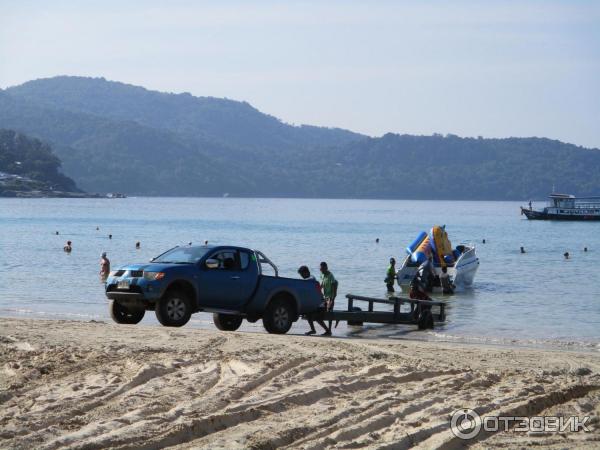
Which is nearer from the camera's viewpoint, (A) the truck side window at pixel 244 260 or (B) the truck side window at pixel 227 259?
(B) the truck side window at pixel 227 259

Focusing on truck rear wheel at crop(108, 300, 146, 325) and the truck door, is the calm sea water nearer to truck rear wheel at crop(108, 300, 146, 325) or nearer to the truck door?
the truck door

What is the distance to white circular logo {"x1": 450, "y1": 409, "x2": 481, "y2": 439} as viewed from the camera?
360 inches

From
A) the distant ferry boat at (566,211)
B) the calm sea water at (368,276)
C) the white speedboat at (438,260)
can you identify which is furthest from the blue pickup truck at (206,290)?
the distant ferry boat at (566,211)

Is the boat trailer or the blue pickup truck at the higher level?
the blue pickup truck

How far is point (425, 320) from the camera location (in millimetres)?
21688

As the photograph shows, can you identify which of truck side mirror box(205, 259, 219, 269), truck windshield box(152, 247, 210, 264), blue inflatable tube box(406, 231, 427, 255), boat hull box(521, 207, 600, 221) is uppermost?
boat hull box(521, 207, 600, 221)

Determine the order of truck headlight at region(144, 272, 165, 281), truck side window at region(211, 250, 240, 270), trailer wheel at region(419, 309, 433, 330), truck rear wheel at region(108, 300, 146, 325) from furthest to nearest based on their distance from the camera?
1. trailer wheel at region(419, 309, 433, 330)
2. truck rear wheel at region(108, 300, 146, 325)
3. truck side window at region(211, 250, 240, 270)
4. truck headlight at region(144, 272, 165, 281)

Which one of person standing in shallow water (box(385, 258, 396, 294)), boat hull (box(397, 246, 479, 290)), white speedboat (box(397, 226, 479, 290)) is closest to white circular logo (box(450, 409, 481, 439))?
person standing in shallow water (box(385, 258, 396, 294))

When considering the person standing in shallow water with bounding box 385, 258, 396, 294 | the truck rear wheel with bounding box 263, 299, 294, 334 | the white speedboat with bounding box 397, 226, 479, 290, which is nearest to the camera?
the truck rear wheel with bounding box 263, 299, 294, 334

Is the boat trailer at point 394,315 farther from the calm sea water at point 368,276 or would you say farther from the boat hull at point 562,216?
the boat hull at point 562,216

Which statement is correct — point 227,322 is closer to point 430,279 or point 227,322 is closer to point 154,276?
point 154,276

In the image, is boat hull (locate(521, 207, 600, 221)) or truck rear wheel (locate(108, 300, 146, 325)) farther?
boat hull (locate(521, 207, 600, 221))

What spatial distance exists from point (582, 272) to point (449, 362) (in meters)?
39.6

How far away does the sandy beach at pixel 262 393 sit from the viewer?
8836mm
